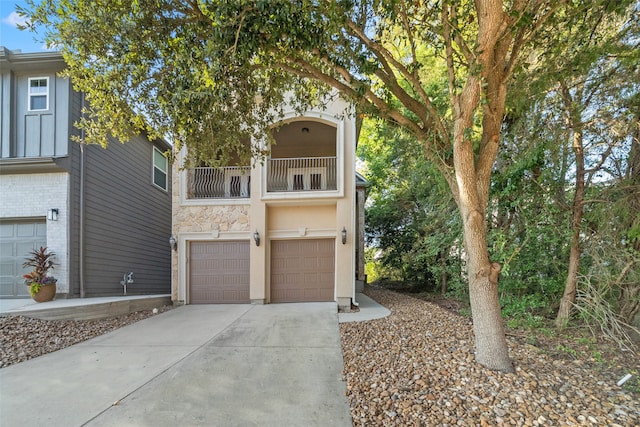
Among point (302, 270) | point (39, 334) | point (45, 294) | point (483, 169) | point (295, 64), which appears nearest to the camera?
point (483, 169)

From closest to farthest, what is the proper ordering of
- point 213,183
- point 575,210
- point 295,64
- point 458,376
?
point 458,376 < point 295,64 < point 575,210 < point 213,183

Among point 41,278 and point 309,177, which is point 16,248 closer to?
point 41,278

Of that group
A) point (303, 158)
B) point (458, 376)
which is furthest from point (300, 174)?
point (458, 376)

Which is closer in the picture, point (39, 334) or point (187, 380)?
point (187, 380)

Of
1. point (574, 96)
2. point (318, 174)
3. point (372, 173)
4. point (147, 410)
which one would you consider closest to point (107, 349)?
point (147, 410)

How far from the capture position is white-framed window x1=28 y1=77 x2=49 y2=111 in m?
7.60

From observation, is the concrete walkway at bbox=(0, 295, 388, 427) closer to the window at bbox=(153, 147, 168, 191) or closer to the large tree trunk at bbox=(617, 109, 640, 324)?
the large tree trunk at bbox=(617, 109, 640, 324)

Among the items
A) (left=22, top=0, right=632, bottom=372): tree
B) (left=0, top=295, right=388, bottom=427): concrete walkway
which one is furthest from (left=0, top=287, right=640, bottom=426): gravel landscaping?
(left=22, top=0, right=632, bottom=372): tree

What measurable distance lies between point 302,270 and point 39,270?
621cm

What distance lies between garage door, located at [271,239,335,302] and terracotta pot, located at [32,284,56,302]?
16.8 ft

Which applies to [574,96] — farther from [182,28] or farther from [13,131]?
[13,131]

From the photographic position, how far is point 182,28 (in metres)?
4.51

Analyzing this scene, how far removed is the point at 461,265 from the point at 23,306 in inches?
386

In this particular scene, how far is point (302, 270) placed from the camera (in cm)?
882
